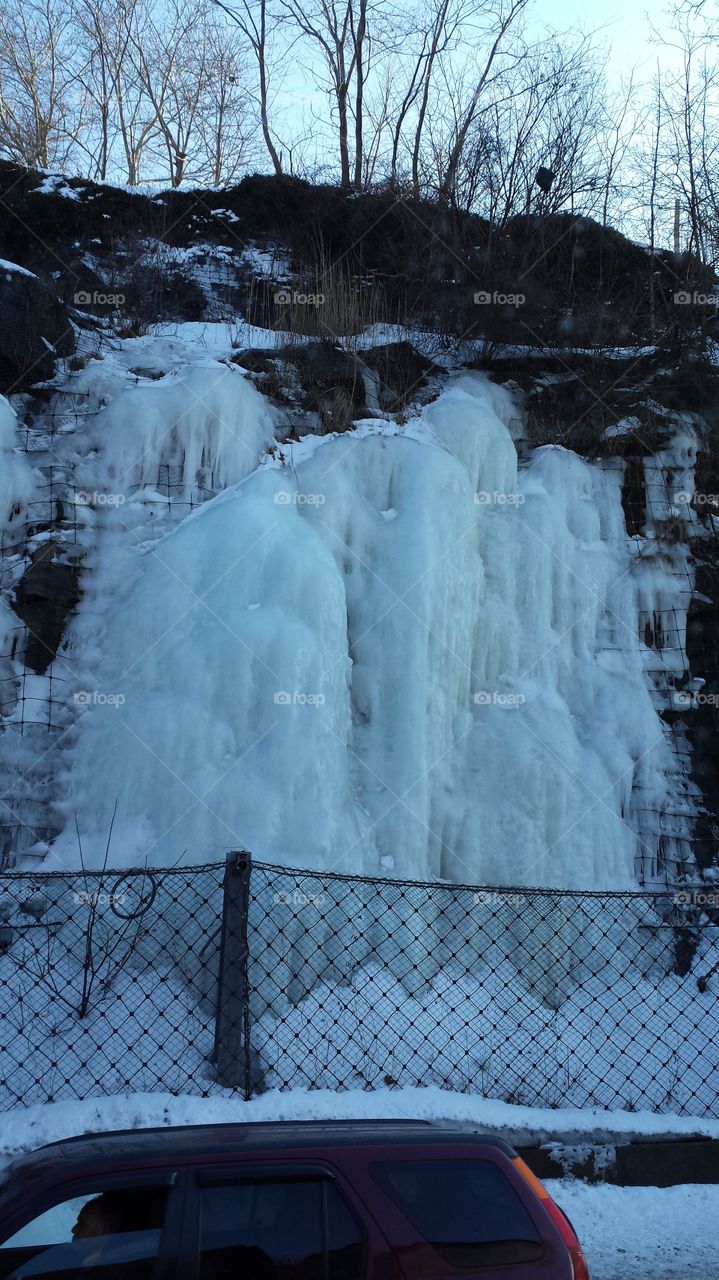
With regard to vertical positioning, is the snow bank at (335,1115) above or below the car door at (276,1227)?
below

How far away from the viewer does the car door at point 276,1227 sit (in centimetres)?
254

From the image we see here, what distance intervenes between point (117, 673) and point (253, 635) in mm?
1198

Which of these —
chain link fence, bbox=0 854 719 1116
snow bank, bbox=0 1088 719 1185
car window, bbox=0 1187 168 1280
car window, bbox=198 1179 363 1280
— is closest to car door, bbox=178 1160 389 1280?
car window, bbox=198 1179 363 1280

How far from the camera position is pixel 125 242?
43.0ft

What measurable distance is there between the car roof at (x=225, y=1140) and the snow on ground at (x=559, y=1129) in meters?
1.62

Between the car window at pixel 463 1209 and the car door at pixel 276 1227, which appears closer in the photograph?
the car door at pixel 276 1227

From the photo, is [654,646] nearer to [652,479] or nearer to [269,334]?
[652,479]

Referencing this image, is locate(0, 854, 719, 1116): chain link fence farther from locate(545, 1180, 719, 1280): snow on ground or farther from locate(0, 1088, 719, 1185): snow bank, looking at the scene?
locate(545, 1180, 719, 1280): snow on ground

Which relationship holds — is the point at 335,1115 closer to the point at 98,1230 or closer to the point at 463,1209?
the point at 463,1209

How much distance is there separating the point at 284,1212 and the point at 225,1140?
0.29m

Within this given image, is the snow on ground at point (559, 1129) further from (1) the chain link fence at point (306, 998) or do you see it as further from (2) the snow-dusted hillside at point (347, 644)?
(2) the snow-dusted hillside at point (347, 644)

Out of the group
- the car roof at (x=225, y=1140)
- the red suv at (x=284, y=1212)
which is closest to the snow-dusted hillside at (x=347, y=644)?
the car roof at (x=225, y=1140)

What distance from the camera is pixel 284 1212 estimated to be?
104 inches

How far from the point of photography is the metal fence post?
16.9 ft
